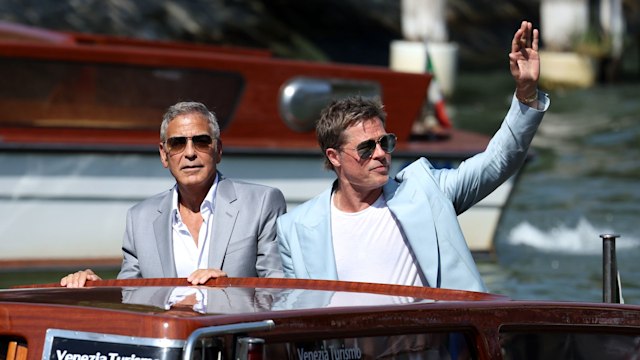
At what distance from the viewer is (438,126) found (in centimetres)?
1175

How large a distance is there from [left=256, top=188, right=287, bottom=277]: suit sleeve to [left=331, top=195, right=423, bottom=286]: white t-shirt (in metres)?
0.29

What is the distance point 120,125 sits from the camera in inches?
405

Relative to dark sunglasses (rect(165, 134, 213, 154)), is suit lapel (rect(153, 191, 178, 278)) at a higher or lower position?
lower

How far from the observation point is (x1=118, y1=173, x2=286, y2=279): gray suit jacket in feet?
15.4

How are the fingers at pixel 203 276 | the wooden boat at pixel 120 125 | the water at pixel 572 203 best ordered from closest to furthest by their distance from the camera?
the fingers at pixel 203 276
the wooden boat at pixel 120 125
the water at pixel 572 203

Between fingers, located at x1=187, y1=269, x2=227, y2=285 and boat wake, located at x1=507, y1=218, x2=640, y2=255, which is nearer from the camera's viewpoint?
fingers, located at x1=187, y1=269, x2=227, y2=285

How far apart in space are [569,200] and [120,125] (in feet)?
16.9

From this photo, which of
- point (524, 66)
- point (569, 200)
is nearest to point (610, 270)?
point (524, 66)

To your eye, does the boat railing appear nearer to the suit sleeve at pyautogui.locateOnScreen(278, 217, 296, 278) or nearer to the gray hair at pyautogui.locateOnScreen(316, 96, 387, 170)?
the gray hair at pyautogui.locateOnScreen(316, 96, 387, 170)

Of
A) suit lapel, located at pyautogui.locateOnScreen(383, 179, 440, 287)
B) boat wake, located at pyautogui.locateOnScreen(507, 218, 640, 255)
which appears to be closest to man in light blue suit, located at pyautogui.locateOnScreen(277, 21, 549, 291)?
suit lapel, located at pyautogui.locateOnScreen(383, 179, 440, 287)

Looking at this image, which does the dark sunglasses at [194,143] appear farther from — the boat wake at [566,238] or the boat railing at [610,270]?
the boat wake at [566,238]

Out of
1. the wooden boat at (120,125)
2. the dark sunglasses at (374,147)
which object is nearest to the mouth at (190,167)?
the dark sunglasses at (374,147)

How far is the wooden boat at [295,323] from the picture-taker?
10.5 feet

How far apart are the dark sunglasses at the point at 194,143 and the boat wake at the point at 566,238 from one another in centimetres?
759
